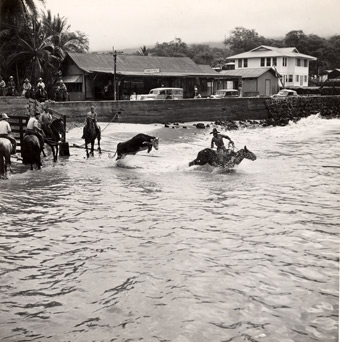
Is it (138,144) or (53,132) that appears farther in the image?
(53,132)

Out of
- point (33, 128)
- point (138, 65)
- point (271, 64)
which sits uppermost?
point (271, 64)

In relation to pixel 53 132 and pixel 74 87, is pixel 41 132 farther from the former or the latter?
pixel 74 87

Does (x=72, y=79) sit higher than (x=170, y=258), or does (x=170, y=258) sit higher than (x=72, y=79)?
(x=72, y=79)

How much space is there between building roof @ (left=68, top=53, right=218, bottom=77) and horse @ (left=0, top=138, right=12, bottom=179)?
68.9 feet

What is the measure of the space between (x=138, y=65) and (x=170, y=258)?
32.2 m

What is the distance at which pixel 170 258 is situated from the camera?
6.85m

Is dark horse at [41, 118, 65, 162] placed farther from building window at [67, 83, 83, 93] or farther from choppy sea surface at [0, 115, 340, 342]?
building window at [67, 83, 83, 93]

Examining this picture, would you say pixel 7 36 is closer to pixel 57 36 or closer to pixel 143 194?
pixel 57 36

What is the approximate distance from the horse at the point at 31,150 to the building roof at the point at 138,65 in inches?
762

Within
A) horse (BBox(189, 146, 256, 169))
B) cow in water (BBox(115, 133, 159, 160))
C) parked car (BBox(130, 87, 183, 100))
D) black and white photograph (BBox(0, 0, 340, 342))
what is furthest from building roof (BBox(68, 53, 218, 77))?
horse (BBox(189, 146, 256, 169))

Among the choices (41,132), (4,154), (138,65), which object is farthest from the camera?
(138,65)

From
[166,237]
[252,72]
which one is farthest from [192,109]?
[166,237]

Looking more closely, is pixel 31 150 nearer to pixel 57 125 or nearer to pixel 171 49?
pixel 57 125

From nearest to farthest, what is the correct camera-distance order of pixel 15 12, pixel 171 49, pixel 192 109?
pixel 15 12, pixel 192 109, pixel 171 49
